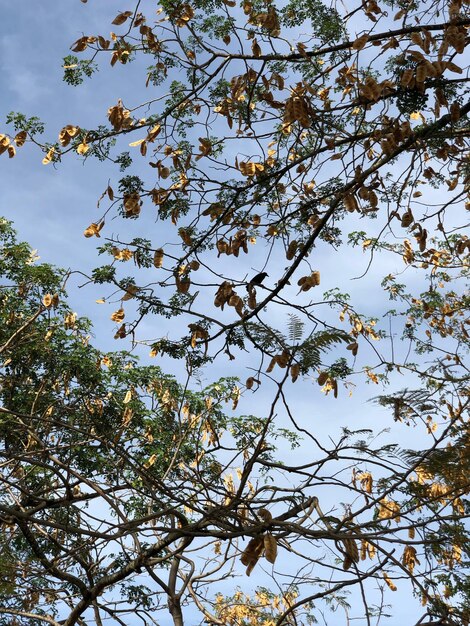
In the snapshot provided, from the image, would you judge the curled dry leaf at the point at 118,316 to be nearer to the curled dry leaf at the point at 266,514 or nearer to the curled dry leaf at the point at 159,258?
the curled dry leaf at the point at 159,258

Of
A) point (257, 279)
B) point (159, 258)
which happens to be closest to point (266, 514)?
point (257, 279)

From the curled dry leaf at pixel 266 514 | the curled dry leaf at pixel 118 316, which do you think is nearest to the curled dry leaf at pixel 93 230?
the curled dry leaf at pixel 118 316

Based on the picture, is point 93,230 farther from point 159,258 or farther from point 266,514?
point 266,514

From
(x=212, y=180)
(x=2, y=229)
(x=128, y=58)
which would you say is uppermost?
(x=2, y=229)

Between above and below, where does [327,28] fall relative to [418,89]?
above

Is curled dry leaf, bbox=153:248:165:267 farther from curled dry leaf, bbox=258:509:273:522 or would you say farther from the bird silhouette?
curled dry leaf, bbox=258:509:273:522

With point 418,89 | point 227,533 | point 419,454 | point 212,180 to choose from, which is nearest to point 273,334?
point 419,454

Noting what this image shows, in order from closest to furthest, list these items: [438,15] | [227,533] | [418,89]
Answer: [227,533] < [418,89] < [438,15]

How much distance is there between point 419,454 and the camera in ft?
7.00

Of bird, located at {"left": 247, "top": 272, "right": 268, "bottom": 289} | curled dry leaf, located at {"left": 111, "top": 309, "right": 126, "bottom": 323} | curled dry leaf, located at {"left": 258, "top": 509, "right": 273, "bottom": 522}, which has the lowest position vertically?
curled dry leaf, located at {"left": 258, "top": 509, "right": 273, "bottom": 522}

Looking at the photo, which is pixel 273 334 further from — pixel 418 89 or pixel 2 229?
pixel 2 229

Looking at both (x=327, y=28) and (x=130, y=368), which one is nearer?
(x=327, y=28)

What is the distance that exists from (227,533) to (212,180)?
81.6 inches

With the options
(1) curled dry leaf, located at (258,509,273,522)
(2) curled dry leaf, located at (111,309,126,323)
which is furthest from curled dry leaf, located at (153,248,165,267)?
(1) curled dry leaf, located at (258,509,273,522)
